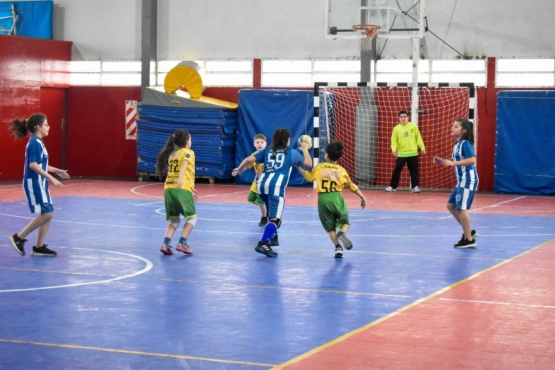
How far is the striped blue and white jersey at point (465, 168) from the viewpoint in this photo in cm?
1322

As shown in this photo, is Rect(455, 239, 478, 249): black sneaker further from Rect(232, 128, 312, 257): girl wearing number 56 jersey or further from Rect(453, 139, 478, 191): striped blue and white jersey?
Rect(232, 128, 312, 257): girl wearing number 56 jersey

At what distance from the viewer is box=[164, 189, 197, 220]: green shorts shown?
40.2 feet

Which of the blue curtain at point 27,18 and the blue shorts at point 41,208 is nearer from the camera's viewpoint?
the blue shorts at point 41,208

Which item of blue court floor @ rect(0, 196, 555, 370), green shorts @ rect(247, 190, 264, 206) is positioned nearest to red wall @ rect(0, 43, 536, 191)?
blue court floor @ rect(0, 196, 555, 370)

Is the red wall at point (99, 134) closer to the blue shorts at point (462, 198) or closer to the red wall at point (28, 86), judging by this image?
the red wall at point (28, 86)

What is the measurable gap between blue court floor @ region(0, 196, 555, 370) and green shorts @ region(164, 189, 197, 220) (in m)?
0.59

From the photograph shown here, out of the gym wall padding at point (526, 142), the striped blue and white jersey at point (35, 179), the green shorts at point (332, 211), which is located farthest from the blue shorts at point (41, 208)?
the gym wall padding at point (526, 142)

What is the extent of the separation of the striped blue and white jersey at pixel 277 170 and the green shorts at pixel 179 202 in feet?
3.45

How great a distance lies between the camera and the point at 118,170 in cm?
2922

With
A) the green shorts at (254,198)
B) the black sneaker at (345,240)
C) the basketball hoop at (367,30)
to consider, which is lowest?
the black sneaker at (345,240)

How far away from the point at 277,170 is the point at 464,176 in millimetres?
2785

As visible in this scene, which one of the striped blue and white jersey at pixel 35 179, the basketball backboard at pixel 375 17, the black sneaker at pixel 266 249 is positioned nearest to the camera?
the striped blue and white jersey at pixel 35 179

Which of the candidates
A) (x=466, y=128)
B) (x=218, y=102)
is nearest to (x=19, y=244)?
(x=466, y=128)

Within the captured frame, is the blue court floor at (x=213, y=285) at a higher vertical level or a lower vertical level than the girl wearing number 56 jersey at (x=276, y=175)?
lower
